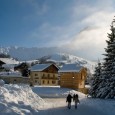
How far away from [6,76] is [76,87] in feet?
81.2

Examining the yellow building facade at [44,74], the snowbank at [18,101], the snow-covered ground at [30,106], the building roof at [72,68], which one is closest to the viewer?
the snowbank at [18,101]

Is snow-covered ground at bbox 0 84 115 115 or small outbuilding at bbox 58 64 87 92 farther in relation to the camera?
small outbuilding at bbox 58 64 87 92

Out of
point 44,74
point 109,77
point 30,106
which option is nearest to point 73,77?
point 44,74

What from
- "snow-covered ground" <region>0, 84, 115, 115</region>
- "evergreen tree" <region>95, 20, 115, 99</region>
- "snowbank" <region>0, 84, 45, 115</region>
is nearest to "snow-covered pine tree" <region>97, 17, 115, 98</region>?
"evergreen tree" <region>95, 20, 115, 99</region>

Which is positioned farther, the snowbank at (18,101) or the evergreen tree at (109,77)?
the evergreen tree at (109,77)

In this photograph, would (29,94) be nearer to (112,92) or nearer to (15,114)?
(15,114)

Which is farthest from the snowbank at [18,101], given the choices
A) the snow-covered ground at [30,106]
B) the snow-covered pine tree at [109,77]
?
the snow-covered pine tree at [109,77]

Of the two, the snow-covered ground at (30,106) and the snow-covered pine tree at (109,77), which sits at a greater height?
the snow-covered pine tree at (109,77)

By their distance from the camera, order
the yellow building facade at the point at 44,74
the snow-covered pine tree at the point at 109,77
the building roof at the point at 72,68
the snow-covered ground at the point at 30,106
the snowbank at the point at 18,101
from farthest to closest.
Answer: the yellow building facade at the point at 44,74 → the building roof at the point at 72,68 → the snow-covered pine tree at the point at 109,77 → the snow-covered ground at the point at 30,106 → the snowbank at the point at 18,101

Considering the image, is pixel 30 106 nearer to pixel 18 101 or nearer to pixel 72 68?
pixel 18 101

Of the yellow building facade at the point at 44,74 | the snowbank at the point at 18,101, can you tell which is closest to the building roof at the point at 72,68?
the yellow building facade at the point at 44,74

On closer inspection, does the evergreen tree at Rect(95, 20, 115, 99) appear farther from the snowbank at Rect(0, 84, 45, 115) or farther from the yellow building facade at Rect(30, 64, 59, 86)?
the yellow building facade at Rect(30, 64, 59, 86)

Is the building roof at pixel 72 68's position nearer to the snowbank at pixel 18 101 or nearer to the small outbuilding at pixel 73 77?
the small outbuilding at pixel 73 77

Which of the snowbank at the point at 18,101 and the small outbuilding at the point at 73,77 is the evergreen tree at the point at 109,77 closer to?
the snowbank at the point at 18,101
